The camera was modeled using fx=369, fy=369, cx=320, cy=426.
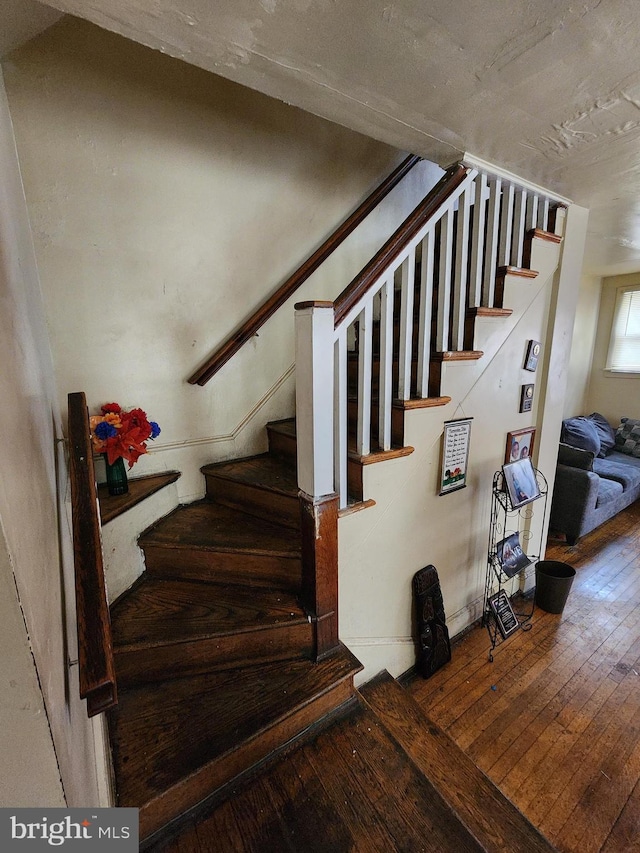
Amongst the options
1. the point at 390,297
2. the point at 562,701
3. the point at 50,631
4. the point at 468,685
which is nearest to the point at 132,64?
the point at 390,297

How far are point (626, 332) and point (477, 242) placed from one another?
14.4 ft

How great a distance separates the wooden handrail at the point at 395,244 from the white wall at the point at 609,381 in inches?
179

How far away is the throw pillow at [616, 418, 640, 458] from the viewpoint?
4477 millimetres

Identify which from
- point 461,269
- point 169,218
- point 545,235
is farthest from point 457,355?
point 169,218

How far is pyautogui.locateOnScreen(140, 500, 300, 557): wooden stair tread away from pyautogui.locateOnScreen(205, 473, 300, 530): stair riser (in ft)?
0.11

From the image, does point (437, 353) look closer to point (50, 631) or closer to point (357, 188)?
point (357, 188)

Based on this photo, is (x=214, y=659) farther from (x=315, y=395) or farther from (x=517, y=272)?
(x=517, y=272)

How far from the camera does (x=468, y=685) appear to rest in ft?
6.50

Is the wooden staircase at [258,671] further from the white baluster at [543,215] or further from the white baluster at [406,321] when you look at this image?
the white baluster at [543,215]

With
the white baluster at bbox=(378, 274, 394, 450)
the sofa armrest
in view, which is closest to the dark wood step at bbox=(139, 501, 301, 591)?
the white baluster at bbox=(378, 274, 394, 450)

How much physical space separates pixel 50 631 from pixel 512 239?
2.50 metres

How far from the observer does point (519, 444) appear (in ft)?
7.68

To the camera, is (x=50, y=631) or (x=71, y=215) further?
(x=71, y=215)

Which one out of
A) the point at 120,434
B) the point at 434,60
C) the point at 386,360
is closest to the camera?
the point at 434,60
